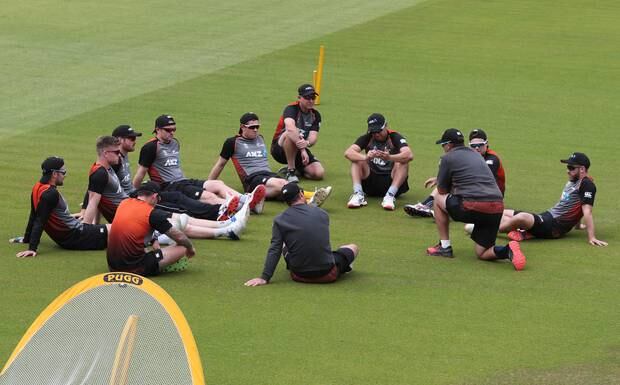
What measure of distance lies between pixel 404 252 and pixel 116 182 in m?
3.95

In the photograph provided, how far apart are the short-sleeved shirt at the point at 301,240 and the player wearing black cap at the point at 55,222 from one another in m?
2.76

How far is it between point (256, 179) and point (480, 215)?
14.6 feet

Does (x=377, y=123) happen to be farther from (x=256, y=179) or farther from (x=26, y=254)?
(x=26, y=254)

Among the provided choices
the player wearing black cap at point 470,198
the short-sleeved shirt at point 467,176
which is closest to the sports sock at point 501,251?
the player wearing black cap at point 470,198

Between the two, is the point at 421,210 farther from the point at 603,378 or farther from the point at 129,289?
the point at 129,289

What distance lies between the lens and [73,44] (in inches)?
1192

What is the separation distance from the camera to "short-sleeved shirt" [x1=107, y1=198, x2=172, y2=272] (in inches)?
535

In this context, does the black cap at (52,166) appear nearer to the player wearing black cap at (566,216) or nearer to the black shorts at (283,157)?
the black shorts at (283,157)

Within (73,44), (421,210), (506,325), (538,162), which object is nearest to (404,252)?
(421,210)

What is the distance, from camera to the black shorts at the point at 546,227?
53.0 ft

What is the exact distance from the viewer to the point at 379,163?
18.5 meters

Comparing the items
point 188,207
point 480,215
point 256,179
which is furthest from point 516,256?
point 256,179

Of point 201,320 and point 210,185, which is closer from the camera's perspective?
point 201,320

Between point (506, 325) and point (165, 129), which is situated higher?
point (165, 129)
